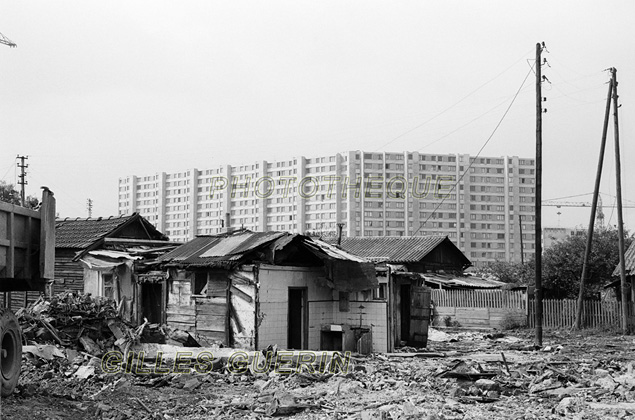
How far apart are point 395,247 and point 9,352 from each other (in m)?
34.2

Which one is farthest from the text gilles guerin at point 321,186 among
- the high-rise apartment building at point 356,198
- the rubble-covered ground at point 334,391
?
the rubble-covered ground at point 334,391

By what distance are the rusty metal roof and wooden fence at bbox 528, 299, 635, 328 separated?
19.5 meters

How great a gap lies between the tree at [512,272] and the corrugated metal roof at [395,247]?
5.43 meters

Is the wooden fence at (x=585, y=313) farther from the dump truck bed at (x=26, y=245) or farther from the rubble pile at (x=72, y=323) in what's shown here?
the dump truck bed at (x=26, y=245)

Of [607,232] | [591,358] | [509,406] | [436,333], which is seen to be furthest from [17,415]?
[607,232]

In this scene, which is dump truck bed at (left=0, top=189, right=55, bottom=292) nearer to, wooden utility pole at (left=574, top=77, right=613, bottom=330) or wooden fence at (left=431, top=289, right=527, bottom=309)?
wooden utility pole at (left=574, top=77, right=613, bottom=330)

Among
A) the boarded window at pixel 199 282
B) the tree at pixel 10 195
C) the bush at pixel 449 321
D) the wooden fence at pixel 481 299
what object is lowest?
the bush at pixel 449 321

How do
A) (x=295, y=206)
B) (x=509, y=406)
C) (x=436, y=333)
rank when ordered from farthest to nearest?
1. (x=295, y=206)
2. (x=436, y=333)
3. (x=509, y=406)

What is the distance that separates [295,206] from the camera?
97562 millimetres

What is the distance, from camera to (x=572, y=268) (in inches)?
1527

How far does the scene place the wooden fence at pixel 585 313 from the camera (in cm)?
3253

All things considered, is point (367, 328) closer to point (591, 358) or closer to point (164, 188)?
point (591, 358)

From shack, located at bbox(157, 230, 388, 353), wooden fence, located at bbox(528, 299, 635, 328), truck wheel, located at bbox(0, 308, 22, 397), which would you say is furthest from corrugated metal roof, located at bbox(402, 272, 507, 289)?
truck wheel, located at bbox(0, 308, 22, 397)

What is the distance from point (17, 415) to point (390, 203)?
91.9 m
